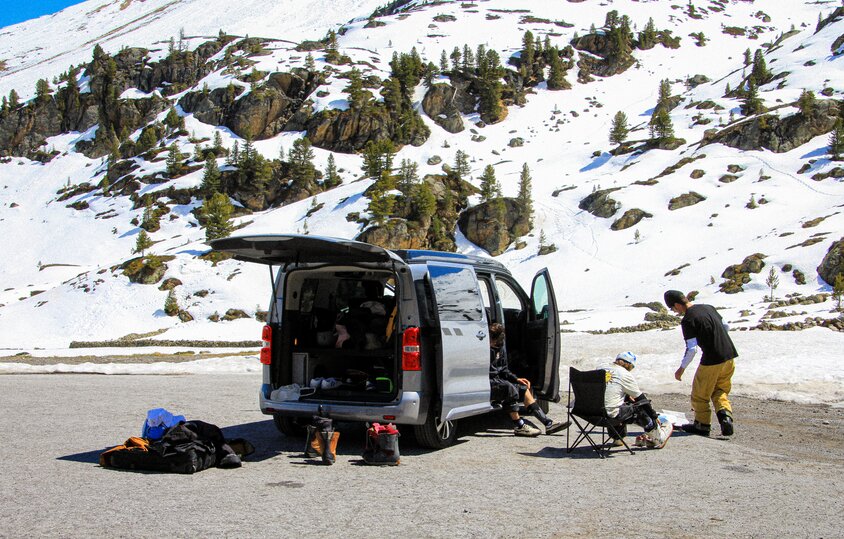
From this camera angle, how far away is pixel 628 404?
7238mm

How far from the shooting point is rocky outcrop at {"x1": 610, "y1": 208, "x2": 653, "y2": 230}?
201ft

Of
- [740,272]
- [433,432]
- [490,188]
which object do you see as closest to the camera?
[433,432]

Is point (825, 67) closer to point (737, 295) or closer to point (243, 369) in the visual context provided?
point (737, 295)

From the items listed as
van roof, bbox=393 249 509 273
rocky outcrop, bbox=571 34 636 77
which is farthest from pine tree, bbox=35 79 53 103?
van roof, bbox=393 249 509 273

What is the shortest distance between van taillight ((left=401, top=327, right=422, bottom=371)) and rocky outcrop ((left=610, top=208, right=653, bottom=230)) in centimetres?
5774

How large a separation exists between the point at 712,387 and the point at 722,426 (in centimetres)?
51

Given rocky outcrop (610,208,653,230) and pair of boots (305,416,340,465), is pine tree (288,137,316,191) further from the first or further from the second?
pair of boots (305,416,340,465)

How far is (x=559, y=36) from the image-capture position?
5728 inches

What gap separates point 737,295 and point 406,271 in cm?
3856

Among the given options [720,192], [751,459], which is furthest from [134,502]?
[720,192]

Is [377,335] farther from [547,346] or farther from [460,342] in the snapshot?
[547,346]

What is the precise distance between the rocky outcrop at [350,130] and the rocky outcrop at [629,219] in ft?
137

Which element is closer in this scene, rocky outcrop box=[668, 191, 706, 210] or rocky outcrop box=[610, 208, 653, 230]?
rocky outcrop box=[610, 208, 653, 230]

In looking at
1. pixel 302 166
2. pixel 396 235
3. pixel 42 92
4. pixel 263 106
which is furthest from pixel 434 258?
pixel 42 92
